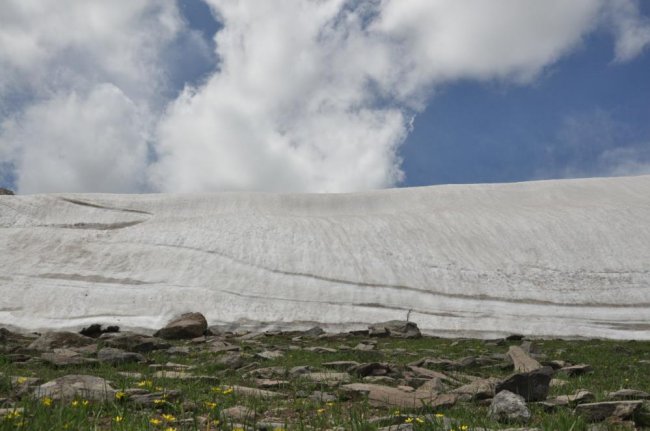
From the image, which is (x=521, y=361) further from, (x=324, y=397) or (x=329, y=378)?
(x=324, y=397)

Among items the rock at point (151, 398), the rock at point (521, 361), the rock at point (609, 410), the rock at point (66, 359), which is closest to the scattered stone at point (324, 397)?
the rock at point (151, 398)

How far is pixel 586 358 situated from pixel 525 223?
137 ft

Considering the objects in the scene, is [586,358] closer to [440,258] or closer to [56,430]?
[56,430]

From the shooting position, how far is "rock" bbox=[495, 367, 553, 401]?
8719mm

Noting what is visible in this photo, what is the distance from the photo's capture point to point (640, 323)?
4725 centimetres

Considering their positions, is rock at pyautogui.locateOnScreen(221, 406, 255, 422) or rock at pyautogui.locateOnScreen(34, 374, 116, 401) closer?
→ rock at pyautogui.locateOnScreen(221, 406, 255, 422)

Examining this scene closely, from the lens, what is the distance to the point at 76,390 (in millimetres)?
7359

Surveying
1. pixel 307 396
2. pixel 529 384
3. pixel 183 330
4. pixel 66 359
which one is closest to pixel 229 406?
pixel 307 396

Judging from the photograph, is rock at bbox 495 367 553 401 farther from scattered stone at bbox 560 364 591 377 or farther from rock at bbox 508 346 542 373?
scattered stone at bbox 560 364 591 377

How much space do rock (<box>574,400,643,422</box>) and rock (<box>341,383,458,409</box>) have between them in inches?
71.2

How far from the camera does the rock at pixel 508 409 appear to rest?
6863 millimetres

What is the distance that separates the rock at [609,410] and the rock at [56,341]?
1737cm

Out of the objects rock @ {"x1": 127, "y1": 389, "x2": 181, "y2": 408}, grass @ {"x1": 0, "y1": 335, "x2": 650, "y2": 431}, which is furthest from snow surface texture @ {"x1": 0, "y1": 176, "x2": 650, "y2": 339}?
rock @ {"x1": 127, "y1": 389, "x2": 181, "y2": 408}

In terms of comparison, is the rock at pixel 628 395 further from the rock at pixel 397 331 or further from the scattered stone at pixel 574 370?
the rock at pixel 397 331
